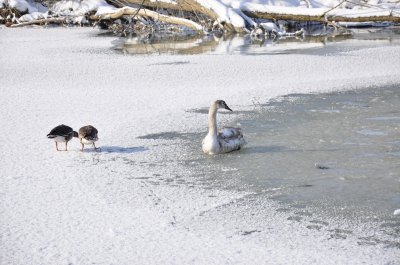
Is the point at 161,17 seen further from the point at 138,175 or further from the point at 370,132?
the point at 138,175

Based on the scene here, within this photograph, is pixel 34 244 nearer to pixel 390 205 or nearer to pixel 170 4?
pixel 390 205

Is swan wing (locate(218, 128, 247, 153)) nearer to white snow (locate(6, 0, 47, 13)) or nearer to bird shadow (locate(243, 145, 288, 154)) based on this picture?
bird shadow (locate(243, 145, 288, 154))

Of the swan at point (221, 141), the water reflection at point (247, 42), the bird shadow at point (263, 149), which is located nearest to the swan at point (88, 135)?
the swan at point (221, 141)

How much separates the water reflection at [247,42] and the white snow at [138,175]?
3.20 m

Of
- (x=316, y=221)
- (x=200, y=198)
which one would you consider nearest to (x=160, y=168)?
(x=200, y=198)

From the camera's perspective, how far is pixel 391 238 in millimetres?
5020

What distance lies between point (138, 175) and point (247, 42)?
1418 cm

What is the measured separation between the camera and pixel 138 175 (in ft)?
22.2

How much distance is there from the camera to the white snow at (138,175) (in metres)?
4.83

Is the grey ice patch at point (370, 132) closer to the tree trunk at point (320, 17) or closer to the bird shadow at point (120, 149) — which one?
the bird shadow at point (120, 149)

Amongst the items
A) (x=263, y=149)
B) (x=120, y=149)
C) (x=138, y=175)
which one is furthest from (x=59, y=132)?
(x=263, y=149)

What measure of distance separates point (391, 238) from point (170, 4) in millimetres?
20591

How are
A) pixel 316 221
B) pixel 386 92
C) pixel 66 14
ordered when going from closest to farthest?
pixel 316 221 < pixel 386 92 < pixel 66 14

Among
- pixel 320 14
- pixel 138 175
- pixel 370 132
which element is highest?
pixel 320 14
